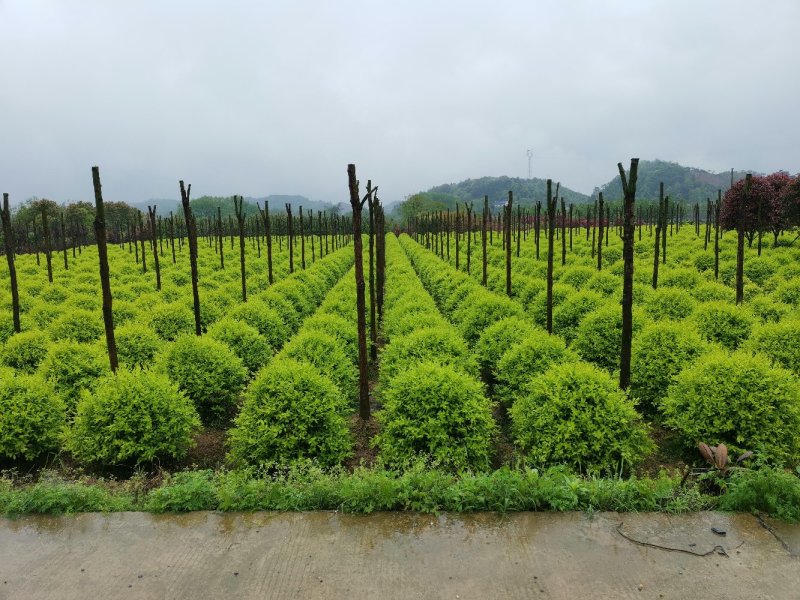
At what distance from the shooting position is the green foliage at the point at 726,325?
8227mm

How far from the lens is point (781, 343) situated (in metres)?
6.86

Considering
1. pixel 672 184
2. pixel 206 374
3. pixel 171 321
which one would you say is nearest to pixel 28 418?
pixel 206 374

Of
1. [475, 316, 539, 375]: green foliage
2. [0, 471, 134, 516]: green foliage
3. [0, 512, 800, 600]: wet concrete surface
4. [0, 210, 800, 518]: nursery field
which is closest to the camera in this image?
[0, 512, 800, 600]: wet concrete surface

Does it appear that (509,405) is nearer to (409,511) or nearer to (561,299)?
(409,511)

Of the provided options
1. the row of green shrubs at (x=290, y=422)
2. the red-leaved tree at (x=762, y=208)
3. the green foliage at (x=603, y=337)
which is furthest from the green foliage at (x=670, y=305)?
the red-leaved tree at (x=762, y=208)

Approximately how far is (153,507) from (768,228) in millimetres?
32584

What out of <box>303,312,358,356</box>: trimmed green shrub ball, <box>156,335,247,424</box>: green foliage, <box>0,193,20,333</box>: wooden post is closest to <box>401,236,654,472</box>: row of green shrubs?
<box>303,312,358,356</box>: trimmed green shrub ball

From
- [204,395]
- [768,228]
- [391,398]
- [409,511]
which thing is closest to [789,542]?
[409,511]

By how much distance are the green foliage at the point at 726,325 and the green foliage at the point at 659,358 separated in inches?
59.8

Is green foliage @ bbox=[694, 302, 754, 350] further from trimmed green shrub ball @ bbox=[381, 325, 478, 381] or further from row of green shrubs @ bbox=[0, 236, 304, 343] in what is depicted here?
row of green shrubs @ bbox=[0, 236, 304, 343]

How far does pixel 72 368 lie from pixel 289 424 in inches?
164

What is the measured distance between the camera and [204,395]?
6.95 metres

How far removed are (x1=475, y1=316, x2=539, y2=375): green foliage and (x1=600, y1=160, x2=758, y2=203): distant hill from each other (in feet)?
423

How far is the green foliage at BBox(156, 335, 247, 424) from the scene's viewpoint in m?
6.93
